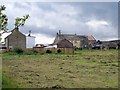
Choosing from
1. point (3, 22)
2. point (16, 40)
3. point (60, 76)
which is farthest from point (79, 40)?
point (3, 22)

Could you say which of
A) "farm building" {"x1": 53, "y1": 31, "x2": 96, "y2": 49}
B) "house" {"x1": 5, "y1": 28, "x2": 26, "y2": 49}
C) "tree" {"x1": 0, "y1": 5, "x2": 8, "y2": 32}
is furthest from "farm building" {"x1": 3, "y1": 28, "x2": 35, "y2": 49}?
"tree" {"x1": 0, "y1": 5, "x2": 8, "y2": 32}

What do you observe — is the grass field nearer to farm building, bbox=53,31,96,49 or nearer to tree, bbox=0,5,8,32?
tree, bbox=0,5,8,32

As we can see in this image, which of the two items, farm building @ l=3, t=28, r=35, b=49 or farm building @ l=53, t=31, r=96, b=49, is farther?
farm building @ l=53, t=31, r=96, b=49

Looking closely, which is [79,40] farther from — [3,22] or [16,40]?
[3,22]

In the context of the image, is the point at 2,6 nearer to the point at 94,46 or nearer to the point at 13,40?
the point at 13,40

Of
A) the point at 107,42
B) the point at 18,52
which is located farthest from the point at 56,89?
the point at 107,42

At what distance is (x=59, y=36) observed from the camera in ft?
410

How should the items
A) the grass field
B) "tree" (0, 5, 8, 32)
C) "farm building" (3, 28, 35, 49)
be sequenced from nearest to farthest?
1. "tree" (0, 5, 8, 32)
2. the grass field
3. "farm building" (3, 28, 35, 49)

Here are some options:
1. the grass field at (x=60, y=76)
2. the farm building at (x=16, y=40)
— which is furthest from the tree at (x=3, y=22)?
the farm building at (x=16, y=40)

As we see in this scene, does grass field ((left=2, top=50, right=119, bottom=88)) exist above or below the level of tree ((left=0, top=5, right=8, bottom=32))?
below

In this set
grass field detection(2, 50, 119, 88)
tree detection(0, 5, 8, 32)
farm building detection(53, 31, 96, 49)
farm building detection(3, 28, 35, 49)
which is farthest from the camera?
farm building detection(53, 31, 96, 49)

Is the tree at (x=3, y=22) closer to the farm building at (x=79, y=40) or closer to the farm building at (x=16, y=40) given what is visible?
the farm building at (x=16, y=40)

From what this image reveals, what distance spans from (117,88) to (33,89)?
4960 mm

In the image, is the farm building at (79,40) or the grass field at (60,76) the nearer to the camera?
the grass field at (60,76)
